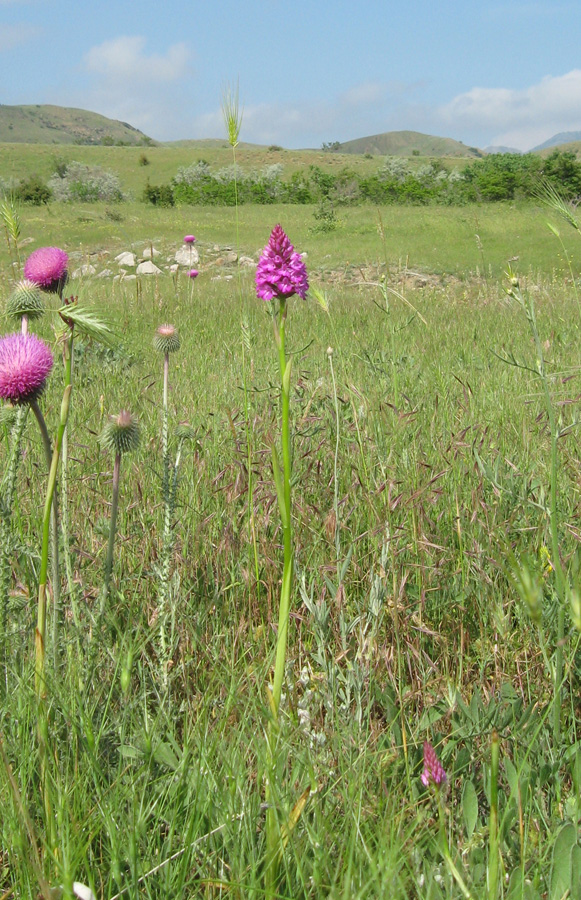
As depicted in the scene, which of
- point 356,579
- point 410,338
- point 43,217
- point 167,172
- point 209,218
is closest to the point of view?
point 356,579

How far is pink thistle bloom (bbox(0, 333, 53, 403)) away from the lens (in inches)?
41.6

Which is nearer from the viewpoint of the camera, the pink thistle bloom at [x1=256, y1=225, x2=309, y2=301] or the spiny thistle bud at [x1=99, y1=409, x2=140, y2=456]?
the pink thistle bloom at [x1=256, y1=225, x2=309, y2=301]

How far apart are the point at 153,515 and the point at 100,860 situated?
1.05 m

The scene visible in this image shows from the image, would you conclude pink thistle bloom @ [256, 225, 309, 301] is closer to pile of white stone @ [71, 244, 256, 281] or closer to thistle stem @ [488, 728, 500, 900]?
thistle stem @ [488, 728, 500, 900]

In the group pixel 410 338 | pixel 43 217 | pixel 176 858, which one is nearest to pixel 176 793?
pixel 176 858

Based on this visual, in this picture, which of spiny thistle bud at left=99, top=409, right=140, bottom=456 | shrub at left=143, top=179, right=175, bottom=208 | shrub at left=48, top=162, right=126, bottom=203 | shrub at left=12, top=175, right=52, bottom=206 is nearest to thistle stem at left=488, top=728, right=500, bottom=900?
spiny thistle bud at left=99, top=409, right=140, bottom=456

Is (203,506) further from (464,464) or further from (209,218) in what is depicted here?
(209,218)

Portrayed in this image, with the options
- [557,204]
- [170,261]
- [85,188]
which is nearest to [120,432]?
[557,204]

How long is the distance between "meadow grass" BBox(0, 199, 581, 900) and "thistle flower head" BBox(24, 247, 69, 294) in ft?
0.60

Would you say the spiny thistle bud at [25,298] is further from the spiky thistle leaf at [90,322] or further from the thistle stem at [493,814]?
the thistle stem at [493,814]

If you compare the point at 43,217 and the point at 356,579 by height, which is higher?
the point at 43,217

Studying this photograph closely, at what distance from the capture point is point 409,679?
145 centimetres

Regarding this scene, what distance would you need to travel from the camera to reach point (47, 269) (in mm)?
1403

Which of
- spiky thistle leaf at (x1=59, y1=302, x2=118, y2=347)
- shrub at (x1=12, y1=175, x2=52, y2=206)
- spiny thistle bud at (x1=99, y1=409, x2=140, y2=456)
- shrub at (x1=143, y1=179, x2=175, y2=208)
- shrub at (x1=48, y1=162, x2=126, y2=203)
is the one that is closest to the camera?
spiky thistle leaf at (x1=59, y1=302, x2=118, y2=347)
